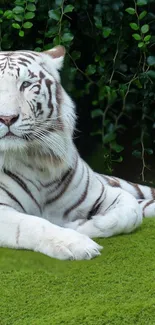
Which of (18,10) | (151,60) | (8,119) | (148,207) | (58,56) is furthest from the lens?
(151,60)

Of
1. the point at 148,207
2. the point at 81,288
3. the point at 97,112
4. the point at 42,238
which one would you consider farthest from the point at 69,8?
the point at 81,288

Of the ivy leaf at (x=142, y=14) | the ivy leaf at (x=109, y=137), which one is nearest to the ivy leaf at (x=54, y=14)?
the ivy leaf at (x=142, y=14)

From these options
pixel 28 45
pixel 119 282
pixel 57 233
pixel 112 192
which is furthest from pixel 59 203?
pixel 28 45

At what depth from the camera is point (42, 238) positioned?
2.55m

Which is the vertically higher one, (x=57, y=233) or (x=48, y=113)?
(x=48, y=113)

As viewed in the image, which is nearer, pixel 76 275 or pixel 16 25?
pixel 76 275

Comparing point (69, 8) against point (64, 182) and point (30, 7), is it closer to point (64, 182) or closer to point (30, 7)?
point (30, 7)

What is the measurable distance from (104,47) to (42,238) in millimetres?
2431

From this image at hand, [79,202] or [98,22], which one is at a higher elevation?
[98,22]

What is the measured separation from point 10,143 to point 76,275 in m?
0.68

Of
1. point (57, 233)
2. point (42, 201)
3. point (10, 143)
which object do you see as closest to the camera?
point (57, 233)

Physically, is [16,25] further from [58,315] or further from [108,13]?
[58,315]

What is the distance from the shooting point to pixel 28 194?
293 centimetres

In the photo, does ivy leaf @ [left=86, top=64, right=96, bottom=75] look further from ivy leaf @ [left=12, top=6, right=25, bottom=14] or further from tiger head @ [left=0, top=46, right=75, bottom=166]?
tiger head @ [left=0, top=46, right=75, bottom=166]
